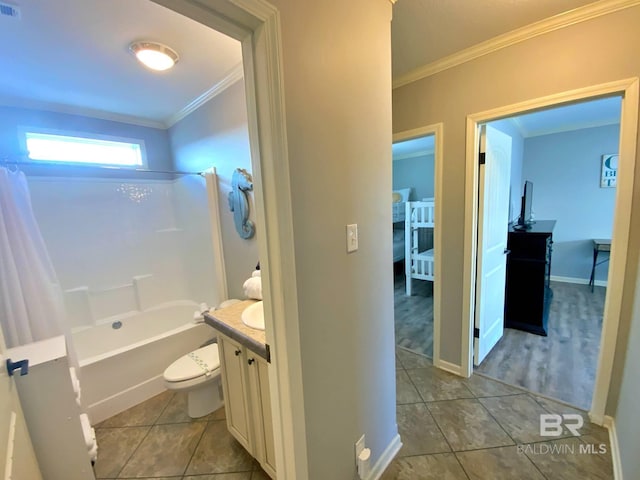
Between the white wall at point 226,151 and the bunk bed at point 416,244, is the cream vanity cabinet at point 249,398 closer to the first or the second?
the white wall at point 226,151

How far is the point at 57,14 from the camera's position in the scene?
1.36m

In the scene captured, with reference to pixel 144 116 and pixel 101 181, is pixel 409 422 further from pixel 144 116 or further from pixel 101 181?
pixel 144 116

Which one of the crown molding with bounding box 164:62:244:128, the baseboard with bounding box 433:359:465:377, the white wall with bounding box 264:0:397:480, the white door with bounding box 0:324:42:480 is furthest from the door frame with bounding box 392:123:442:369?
the white door with bounding box 0:324:42:480

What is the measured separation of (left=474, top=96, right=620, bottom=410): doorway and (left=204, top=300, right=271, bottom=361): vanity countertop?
1971mm


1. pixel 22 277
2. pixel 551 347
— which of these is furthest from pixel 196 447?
pixel 551 347

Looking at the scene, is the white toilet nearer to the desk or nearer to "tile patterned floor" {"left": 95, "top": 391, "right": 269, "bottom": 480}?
"tile patterned floor" {"left": 95, "top": 391, "right": 269, "bottom": 480}

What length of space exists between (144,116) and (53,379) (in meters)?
2.57

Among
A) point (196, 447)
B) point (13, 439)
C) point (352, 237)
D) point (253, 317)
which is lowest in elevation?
point (196, 447)

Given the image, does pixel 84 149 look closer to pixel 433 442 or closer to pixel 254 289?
pixel 254 289

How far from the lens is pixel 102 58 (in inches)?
69.0

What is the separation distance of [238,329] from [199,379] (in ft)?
2.34

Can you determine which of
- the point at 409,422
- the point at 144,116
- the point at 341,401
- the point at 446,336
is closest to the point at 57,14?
the point at 144,116

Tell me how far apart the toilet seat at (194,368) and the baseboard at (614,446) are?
2233 millimetres

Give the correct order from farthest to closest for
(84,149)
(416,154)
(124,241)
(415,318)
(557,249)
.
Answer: (416,154)
(557,249)
(415,318)
(124,241)
(84,149)
